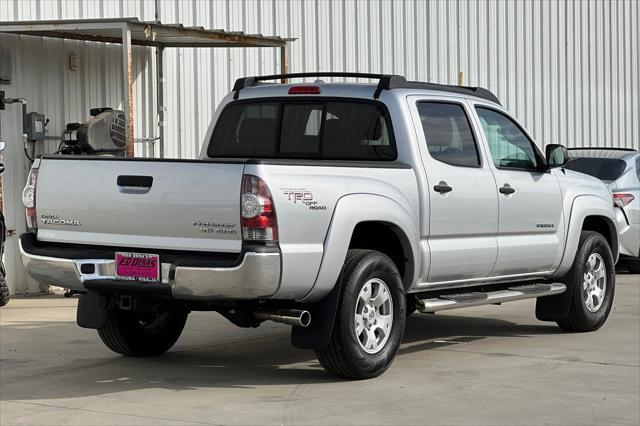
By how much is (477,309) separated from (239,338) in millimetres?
2973

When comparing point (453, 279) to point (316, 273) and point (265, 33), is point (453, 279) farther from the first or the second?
point (265, 33)

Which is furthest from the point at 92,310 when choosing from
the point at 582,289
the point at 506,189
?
the point at 582,289

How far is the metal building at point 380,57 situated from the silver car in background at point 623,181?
3799mm

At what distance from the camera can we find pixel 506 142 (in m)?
9.96

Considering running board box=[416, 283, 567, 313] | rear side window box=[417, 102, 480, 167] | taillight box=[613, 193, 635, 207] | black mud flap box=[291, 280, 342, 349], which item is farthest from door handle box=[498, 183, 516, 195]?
taillight box=[613, 193, 635, 207]

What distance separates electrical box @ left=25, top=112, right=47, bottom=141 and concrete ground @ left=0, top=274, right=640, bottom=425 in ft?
9.39

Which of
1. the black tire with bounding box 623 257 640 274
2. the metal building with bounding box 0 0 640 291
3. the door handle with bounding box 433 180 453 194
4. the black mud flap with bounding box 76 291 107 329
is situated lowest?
the black tire with bounding box 623 257 640 274

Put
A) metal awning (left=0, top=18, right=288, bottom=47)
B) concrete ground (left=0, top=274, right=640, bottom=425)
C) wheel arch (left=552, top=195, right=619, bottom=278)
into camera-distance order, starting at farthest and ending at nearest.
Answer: metal awning (left=0, top=18, right=288, bottom=47), wheel arch (left=552, top=195, right=619, bottom=278), concrete ground (left=0, top=274, right=640, bottom=425)

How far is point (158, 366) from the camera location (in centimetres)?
893

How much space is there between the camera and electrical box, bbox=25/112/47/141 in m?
13.5

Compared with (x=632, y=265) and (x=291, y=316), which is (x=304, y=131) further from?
(x=632, y=265)

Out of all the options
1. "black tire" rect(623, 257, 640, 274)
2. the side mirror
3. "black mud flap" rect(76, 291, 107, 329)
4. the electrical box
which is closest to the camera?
"black mud flap" rect(76, 291, 107, 329)

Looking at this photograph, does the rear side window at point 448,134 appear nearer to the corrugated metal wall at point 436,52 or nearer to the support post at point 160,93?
the corrugated metal wall at point 436,52

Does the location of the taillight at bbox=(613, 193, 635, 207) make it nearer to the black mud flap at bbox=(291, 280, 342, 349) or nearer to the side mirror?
the side mirror
